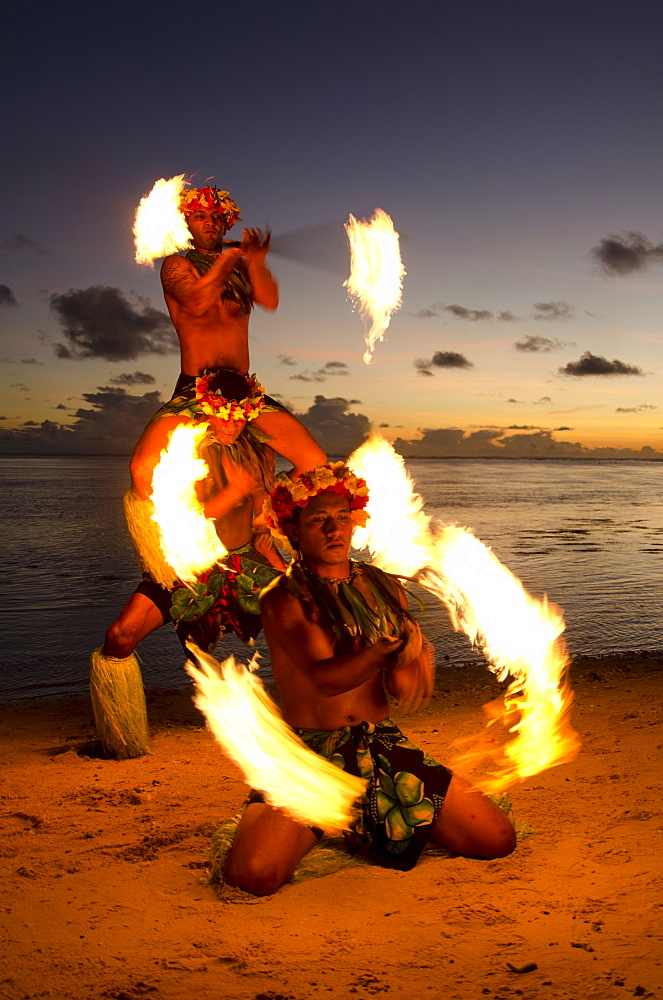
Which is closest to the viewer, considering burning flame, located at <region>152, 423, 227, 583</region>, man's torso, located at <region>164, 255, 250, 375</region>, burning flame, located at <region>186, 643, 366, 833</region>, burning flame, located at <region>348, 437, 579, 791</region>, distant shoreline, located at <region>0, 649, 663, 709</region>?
burning flame, located at <region>186, 643, 366, 833</region>

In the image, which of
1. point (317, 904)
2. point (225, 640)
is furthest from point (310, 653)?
point (225, 640)

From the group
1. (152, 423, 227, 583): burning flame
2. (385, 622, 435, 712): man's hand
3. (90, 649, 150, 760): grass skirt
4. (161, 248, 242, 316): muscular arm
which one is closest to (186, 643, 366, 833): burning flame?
(385, 622, 435, 712): man's hand

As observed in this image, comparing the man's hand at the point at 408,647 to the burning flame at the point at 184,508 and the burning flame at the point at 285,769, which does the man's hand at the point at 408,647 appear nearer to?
the burning flame at the point at 285,769

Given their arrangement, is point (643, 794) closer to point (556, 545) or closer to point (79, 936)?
point (79, 936)

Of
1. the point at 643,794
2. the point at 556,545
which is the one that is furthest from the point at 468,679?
the point at 556,545

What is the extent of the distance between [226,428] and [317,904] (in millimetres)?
2427

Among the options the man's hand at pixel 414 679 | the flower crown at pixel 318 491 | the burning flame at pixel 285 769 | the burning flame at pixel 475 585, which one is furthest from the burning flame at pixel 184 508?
the man's hand at pixel 414 679

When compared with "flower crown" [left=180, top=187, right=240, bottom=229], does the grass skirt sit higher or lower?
lower

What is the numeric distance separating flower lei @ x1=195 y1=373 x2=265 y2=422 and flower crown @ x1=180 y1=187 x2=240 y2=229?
922 millimetres

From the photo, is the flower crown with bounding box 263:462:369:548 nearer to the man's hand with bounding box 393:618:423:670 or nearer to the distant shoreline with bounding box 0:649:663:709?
the man's hand with bounding box 393:618:423:670

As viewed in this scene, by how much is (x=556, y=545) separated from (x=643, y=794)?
12726mm

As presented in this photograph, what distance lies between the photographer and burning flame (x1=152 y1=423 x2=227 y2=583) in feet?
14.3

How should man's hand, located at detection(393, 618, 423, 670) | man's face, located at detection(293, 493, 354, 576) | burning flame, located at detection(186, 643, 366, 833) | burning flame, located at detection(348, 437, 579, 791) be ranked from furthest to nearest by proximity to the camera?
burning flame, located at detection(348, 437, 579, 791)
man's face, located at detection(293, 493, 354, 576)
burning flame, located at detection(186, 643, 366, 833)
man's hand, located at detection(393, 618, 423, 670)

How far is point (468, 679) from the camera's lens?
6.62 m
